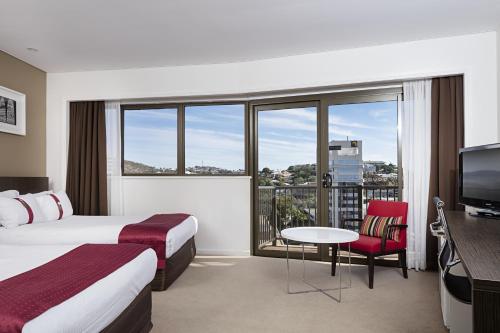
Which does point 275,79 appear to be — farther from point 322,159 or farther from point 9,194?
point 9,194

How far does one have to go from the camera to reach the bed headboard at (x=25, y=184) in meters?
3.67

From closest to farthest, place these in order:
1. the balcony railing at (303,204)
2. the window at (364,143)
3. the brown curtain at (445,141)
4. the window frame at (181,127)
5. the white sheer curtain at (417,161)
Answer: the brown curtain at (445,141), the white sheer curtain at (417,161), the window at (364,143), the balcony railing at (303,204), the window frame at (181,127)

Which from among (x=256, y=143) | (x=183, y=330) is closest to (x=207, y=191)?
(x=256, y=143)

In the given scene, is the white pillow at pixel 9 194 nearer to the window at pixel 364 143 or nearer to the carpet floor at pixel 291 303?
the carpet floor at pixel 291 303

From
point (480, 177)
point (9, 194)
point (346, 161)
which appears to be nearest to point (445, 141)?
point (480, 177)

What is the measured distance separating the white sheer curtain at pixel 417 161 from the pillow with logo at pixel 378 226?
415 millimetres

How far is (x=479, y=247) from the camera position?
1671 mm

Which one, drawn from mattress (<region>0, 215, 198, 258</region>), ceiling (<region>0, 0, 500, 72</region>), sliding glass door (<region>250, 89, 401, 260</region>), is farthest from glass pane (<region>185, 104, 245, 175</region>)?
mattress (<region>0, 215, 198, 258</region>)

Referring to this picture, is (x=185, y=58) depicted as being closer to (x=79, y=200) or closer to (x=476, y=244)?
(x=79, y=200)

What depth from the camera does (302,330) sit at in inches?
90.7

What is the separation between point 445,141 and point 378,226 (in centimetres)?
121

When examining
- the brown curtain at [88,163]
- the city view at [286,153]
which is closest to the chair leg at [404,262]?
the city view at [286,153]

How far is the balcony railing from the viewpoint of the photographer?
4214mm

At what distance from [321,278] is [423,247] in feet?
4.14
